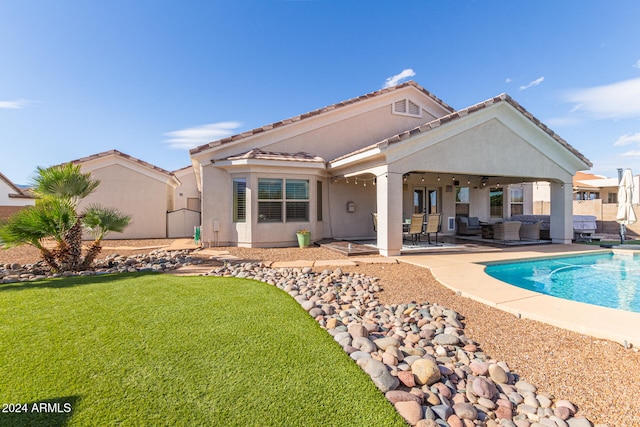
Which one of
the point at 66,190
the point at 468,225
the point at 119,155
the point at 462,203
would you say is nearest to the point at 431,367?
the point at 66,190

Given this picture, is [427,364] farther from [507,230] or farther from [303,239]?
[507,230]

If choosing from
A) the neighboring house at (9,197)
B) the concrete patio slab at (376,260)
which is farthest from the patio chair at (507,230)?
the neighboring house at (9,197)

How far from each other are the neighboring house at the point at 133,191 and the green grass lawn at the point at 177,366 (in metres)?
12.5

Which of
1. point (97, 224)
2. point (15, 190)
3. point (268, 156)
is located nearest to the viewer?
point (97, 224)

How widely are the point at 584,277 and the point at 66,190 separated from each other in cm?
1568

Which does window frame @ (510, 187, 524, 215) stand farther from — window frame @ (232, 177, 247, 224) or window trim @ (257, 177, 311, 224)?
window frame @ (232, 177, 247, 224)

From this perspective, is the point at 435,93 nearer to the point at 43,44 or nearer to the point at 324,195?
the point at 324,195

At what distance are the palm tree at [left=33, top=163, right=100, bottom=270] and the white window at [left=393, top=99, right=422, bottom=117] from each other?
14.3 m

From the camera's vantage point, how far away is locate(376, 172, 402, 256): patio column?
32.5 feet

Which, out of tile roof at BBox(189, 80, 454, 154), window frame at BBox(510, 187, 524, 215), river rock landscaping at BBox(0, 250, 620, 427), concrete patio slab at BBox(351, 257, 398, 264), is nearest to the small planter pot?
concrete patio slab at BBox(351, 257, 398, 264)

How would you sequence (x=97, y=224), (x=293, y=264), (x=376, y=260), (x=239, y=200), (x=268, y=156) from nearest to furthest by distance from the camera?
(x=97, y=224) < (x=293, y=264) < (x=376, y=260) < (x=268, y=156) < (x=239, y=200)

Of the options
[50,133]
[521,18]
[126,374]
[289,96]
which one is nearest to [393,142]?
[126,374]

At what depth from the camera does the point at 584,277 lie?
28.4 ft

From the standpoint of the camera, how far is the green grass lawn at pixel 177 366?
2.44 meters
